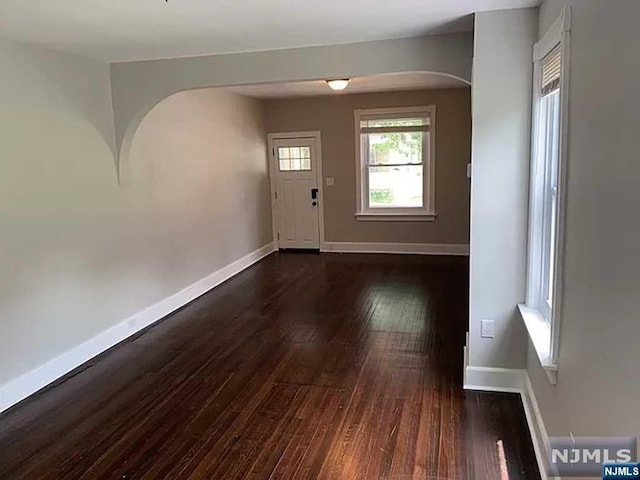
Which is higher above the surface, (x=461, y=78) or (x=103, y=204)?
(x=461, y=78)

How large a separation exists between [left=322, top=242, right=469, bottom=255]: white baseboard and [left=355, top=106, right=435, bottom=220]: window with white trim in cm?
46

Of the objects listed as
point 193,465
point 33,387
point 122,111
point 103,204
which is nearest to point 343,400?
point 193,465

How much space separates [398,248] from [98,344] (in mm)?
4807

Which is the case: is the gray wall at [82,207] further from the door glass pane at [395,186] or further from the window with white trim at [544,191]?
the window with white trim at [544,191]

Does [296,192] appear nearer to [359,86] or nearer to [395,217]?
[395,217]

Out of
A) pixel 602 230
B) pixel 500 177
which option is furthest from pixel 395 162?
pixel 602 230

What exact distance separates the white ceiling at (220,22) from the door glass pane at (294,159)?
4.21 meters

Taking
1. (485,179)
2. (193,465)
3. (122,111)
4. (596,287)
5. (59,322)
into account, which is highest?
(122,111)

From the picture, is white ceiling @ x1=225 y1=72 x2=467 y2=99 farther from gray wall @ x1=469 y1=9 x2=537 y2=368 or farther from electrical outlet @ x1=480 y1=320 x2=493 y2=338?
electrical outlet @ x1=480 y1=320 x2=493 y2=338

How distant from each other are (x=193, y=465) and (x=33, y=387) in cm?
162

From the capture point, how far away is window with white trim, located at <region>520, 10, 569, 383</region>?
2191 millimetres

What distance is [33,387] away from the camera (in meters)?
3.43

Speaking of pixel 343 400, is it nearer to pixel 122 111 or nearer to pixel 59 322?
pixel 59 322

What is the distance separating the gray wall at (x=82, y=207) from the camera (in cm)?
331
